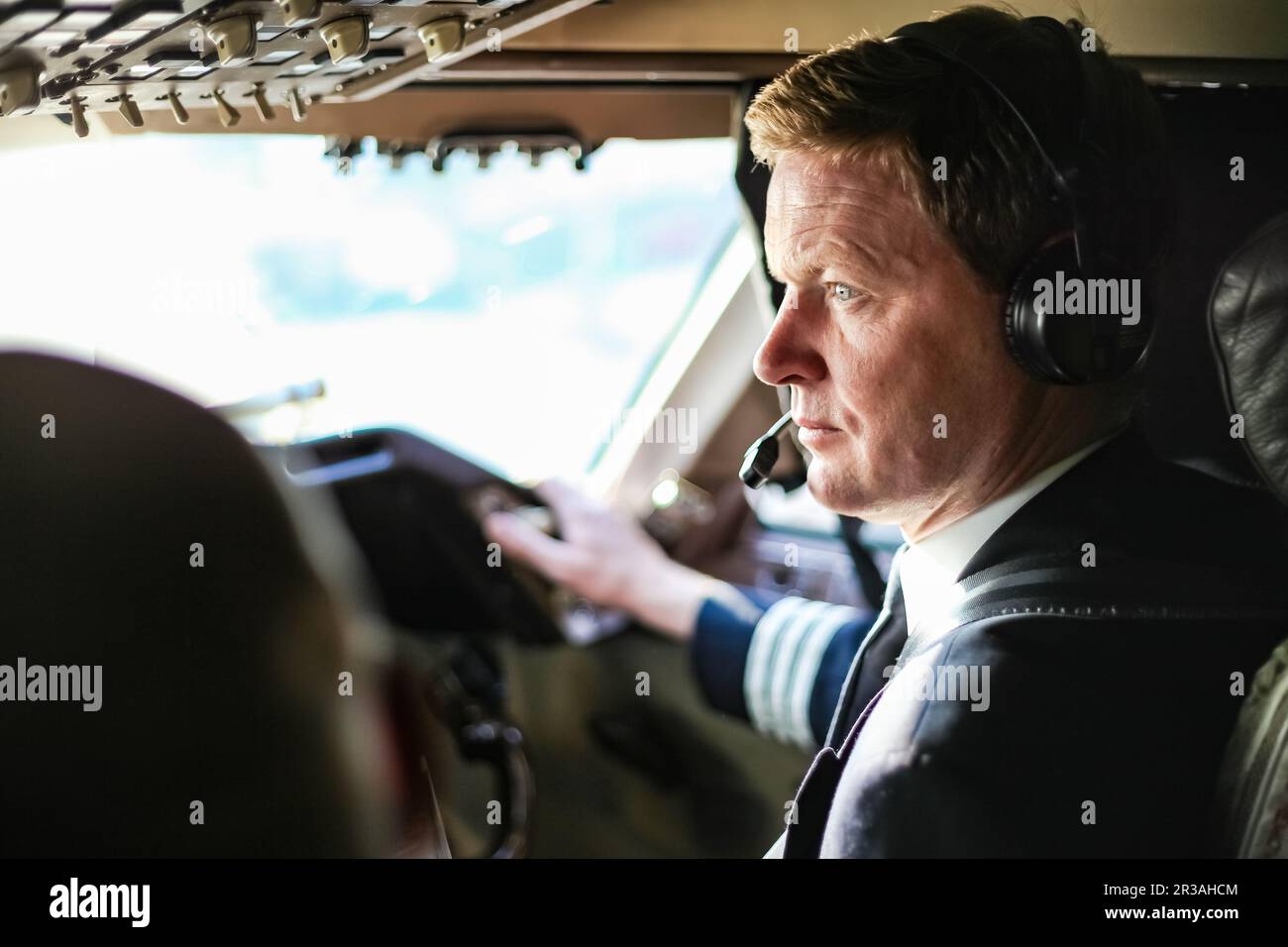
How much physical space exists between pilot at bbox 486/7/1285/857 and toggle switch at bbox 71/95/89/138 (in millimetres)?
660

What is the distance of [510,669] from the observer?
6.71ft

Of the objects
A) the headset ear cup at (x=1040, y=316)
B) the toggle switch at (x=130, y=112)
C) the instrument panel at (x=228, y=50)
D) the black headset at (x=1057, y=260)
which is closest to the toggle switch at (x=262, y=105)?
the instrument panel at (x=228, y=50)

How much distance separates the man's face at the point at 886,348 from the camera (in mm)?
1218

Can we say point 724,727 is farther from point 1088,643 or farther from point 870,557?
point 1088,643

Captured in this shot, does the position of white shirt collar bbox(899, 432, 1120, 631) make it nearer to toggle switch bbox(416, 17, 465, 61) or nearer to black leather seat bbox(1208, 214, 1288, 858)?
black leather seat bbox(1208, 214, 1288, 858)

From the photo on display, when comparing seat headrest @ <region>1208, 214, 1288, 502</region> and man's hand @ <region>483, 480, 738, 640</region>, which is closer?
seat headrest @ <region>1208, 214, 1288, 502</region>

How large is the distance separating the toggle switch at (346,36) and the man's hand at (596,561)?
930 millimetres

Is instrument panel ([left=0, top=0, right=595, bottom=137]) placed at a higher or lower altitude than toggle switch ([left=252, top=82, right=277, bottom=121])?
higher

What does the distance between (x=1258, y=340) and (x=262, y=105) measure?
104 cm

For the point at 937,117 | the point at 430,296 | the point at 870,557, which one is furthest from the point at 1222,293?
the point at 430,296

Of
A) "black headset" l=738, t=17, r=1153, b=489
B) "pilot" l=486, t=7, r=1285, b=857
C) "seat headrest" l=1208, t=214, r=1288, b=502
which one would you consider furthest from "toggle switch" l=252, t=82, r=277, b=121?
"seat headrest" l=1208, t=214, r=1288, b=502

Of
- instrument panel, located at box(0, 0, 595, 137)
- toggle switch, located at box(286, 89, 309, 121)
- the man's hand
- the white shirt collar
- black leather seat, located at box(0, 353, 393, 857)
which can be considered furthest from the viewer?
the man's hand

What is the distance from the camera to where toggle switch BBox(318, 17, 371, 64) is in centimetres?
117

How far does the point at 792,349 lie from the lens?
129cm
